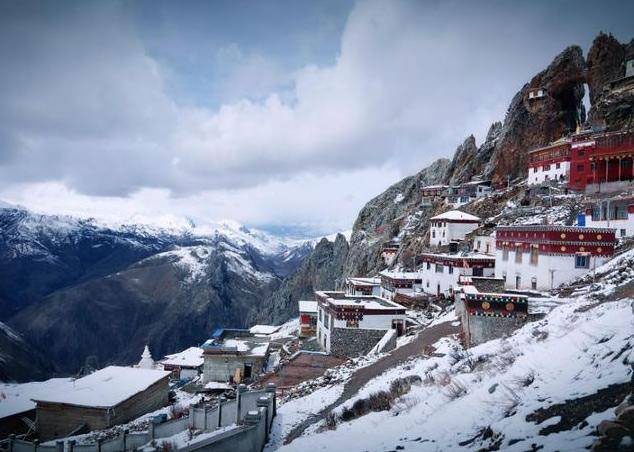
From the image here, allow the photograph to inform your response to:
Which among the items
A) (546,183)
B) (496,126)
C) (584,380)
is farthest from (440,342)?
(496,126)

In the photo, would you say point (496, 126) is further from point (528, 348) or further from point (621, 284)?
point (528, 348)

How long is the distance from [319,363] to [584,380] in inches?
975

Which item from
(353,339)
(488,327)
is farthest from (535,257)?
(353,339)

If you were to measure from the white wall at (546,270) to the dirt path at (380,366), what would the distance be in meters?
8.34

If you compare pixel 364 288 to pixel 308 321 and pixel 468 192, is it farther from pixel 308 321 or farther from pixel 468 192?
pixel 468 192

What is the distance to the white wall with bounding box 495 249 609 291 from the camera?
29.5m

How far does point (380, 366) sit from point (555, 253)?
53.7 ft

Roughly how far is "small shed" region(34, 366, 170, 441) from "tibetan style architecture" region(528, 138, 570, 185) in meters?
58.1

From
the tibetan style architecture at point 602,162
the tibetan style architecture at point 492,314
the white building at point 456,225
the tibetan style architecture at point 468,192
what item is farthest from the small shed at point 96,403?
the tibetan style architecture at point 468,192

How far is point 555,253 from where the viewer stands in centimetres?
3017

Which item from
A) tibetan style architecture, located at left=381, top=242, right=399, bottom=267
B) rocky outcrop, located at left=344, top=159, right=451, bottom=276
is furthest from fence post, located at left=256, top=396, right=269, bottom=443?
rocky outcrop, located at left=344, top=159, right=451, bottom=276

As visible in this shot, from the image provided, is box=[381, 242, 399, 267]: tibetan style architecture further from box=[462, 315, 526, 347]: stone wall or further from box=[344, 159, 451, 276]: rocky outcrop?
box=[462, 315, 526, 347]: stone wall

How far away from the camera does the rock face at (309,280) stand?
378 feet

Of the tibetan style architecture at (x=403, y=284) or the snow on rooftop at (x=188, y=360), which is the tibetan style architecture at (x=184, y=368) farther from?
the tibetan style architecture at (x=403, y=284)
